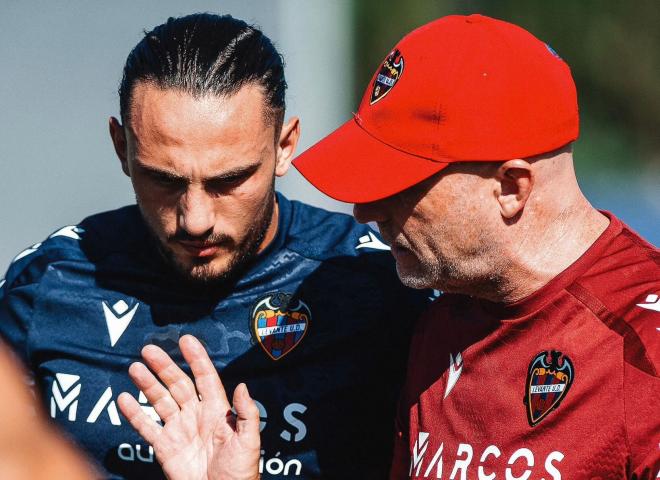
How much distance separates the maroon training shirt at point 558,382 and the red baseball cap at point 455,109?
0.29 metres

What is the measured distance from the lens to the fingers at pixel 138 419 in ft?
8.06

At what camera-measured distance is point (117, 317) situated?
2.80m

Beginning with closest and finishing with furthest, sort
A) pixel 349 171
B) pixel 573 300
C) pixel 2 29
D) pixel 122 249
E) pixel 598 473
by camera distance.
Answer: pixel 598 473
pixel 573 300
pixel 349 171
pixel 122 249
pixel 2 29

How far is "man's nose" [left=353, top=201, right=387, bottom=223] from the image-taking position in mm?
2344

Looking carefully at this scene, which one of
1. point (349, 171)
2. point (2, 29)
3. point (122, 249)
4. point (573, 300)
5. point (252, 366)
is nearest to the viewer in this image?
point (573, 300)

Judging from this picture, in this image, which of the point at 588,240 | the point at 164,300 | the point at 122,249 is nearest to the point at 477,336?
the point at 588,240

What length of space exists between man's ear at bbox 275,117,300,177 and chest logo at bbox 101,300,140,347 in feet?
1.79

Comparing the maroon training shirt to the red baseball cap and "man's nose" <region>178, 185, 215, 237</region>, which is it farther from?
"man's nose" <region>178, 185, 215, 237</region>

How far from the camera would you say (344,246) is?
289 centimetres

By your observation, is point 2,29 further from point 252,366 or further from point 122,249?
point 252,366

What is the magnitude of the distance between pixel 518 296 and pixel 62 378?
126 centimetres

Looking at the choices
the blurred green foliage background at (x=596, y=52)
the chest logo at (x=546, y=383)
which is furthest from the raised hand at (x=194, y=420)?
the blurred green foliage background at (x=596, y=52)

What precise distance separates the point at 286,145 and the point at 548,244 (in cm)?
96

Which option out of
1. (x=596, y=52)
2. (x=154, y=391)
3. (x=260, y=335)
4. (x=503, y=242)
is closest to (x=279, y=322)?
(x=260, y=335)
